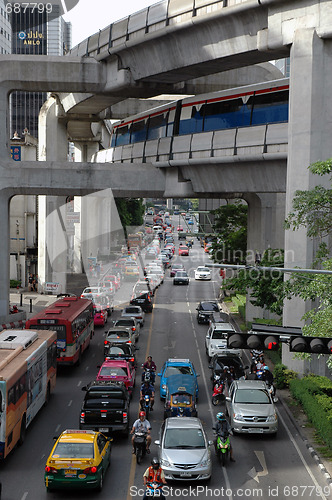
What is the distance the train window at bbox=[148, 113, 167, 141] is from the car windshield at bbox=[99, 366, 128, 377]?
52.9 ft

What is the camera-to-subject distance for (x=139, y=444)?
1998 centimetres

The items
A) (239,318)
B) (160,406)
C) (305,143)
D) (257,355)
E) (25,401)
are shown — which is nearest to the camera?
(25,401)

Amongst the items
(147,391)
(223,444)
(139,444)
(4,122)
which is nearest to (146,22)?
(4,122)

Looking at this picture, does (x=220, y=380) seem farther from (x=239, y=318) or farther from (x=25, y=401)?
(x=239, y=318)

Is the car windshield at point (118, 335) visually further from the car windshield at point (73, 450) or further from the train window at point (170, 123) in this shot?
the car windshield at point (73, 450)

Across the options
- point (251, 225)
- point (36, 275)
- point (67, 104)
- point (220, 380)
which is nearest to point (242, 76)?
point (251, 225)

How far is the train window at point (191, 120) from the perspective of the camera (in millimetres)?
36719

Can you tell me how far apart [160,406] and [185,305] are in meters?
29.7

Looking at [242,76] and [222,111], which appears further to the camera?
[242,76]

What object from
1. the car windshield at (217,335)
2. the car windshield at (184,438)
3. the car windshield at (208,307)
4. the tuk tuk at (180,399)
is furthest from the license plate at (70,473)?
the car windshield at (208,307)

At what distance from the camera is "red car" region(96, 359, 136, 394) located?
27062 mm

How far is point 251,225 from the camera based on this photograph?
46.3m

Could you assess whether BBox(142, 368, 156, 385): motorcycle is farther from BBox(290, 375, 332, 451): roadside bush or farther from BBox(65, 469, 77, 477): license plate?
BBox(65, 469, 77, 477): license plate

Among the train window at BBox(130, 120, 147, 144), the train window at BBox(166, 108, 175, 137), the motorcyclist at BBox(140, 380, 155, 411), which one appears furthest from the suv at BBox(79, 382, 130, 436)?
the train window at BBox(130, 120, 147, 144)
